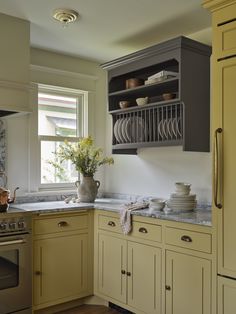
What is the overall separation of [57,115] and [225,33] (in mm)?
2211

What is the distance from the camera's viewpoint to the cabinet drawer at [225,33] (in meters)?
2.22

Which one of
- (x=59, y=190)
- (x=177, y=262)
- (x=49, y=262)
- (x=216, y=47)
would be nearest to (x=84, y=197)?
(x=59, y=190)

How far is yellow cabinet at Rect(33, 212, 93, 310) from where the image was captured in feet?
10.0

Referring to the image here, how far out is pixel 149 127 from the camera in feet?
11.0

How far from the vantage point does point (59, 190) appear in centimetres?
390

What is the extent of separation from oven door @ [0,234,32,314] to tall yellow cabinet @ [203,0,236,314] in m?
1.53

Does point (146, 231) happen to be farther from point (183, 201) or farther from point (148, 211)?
point (183, 201)

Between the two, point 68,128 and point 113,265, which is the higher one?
point 68,128

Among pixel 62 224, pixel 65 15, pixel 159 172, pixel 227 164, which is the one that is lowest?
pixel 62 224

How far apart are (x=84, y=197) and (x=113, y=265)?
2.53 feet

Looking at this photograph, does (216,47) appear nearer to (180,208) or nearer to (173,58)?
(173,58)

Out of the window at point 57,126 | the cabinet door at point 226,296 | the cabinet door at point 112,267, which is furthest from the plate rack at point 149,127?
the cabinet door at point 226,296

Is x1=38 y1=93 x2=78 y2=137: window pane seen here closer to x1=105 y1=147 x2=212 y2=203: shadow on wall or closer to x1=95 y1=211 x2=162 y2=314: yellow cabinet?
x1=105 y1=147 x2=212 y2=203: shadow on wall

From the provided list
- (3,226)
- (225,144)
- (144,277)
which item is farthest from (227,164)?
(3,226)
